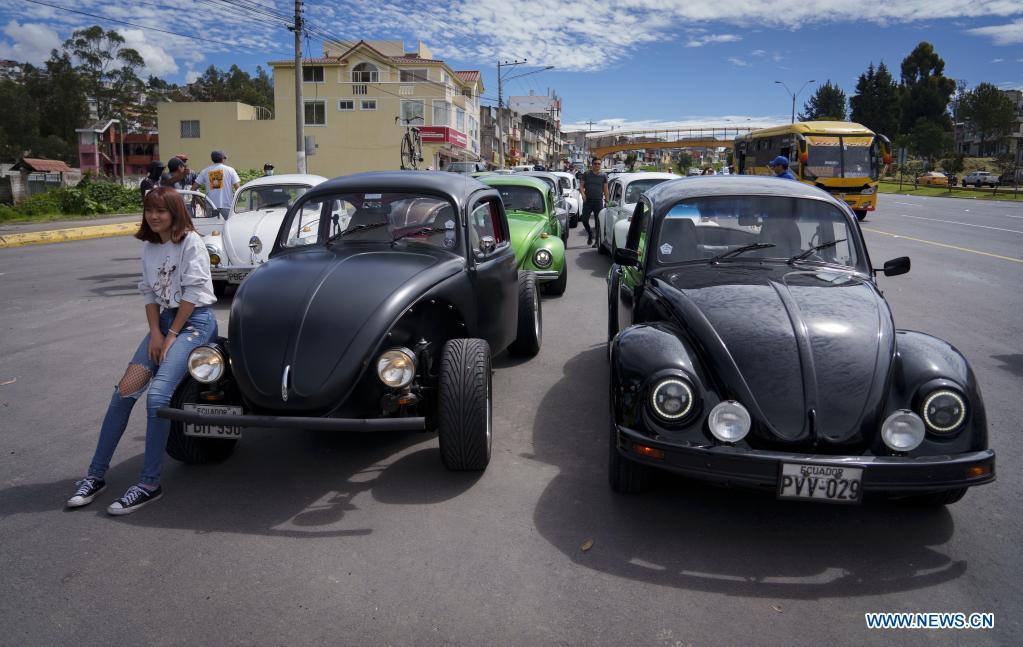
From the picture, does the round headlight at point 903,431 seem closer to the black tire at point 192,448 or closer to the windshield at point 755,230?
the windshield at point 755,230

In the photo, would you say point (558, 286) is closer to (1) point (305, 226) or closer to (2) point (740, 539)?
(1) point (305, 226)

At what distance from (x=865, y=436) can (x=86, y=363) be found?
6711 mm

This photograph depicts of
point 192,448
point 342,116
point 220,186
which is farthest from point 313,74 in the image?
point 192,448

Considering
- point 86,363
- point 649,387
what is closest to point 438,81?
point 86,363

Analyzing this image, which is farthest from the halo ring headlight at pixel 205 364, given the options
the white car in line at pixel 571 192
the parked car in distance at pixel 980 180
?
the parked car in distance at pixel 980 180

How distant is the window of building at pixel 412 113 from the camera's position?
188ft

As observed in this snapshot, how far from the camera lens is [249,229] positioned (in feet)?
34.9

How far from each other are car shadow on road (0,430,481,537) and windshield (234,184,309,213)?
7.16m

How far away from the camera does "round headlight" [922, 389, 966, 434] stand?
349 cm

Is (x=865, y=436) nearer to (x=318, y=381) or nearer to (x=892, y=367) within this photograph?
(x=892, y=367)

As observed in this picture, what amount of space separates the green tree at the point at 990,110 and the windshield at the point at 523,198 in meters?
84.9

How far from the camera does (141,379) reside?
165 inches

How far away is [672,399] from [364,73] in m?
58.2

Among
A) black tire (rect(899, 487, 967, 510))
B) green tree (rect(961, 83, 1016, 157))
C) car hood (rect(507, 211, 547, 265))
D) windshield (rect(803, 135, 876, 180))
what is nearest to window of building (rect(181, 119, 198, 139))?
windshield (rect(803, 135, 876, 180))
